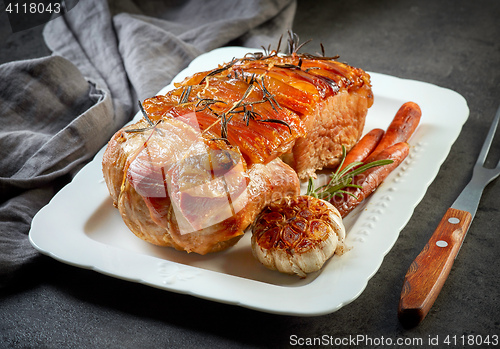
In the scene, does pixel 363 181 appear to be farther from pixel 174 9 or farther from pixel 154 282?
pixel 174 9

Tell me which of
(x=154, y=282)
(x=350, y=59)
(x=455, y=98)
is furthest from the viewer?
(x=350, y=59)

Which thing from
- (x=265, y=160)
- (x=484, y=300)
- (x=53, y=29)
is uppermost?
(x=265, y=160)

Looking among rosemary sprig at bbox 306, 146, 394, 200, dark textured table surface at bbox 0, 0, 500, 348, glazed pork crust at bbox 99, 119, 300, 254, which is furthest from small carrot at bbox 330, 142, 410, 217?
glazed pork crust at bbox 99, 119, 300, 254

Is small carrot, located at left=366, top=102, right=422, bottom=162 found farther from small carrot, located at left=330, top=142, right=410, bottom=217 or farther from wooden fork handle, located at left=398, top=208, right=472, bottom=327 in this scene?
wooden fork handle, located at left=398, top=208, right=472, bottom=327

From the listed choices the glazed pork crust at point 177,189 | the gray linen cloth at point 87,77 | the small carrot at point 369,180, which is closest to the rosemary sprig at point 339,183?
the small carrot at point 369,180

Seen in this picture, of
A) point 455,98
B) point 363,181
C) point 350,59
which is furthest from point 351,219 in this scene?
point 350,59
